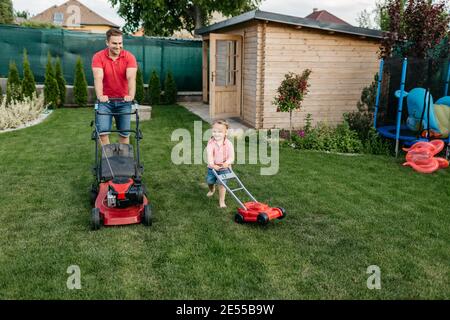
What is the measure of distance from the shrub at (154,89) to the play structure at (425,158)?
9.61 meters

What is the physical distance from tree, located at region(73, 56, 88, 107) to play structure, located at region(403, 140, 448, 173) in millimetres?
10023

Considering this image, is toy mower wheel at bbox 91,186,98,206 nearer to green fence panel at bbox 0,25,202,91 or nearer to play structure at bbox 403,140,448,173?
play structure at bbox 403,140,448,173

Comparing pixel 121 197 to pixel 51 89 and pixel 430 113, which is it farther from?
pixel 51 89

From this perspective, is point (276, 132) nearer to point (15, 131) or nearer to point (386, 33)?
point (386, 33)

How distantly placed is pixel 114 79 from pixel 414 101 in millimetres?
5780

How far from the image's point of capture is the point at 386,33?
9742mm

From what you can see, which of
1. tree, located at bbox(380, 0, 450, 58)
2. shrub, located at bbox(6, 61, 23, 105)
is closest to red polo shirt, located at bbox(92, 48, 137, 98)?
tree, located at bbox(380, 0, 450, 58)

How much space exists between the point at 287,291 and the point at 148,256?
4.27ft

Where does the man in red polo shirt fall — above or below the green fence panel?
below

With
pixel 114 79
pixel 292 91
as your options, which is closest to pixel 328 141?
pixel 292 91

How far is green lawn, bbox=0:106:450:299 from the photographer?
361cm

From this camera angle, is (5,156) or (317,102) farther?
(317,102)
